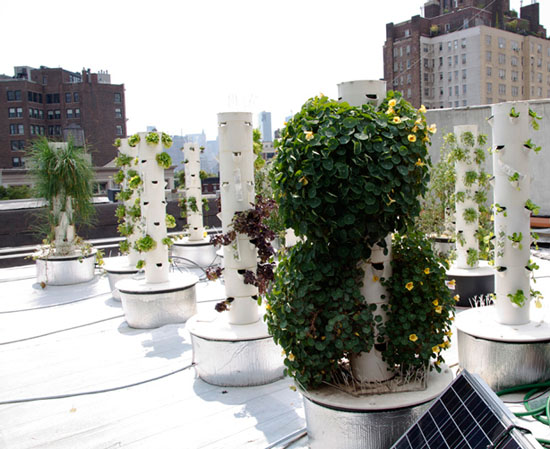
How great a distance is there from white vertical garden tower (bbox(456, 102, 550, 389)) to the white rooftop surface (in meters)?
0.54

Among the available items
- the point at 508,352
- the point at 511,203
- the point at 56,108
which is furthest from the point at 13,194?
the point at 56,108

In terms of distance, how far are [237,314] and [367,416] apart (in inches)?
75.3

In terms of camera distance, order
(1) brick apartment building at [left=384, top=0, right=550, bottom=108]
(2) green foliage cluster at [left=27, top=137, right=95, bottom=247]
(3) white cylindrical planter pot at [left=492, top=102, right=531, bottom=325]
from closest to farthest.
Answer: (3) white cylindrical planter pot at [left=492, top=102, right=531, bottom=325]
(2) green foliage cluster at [left=27, top=137, right=95, bottom=247]
(1) brick apartment building at [left=384, top=0, right=550, bottom=108]

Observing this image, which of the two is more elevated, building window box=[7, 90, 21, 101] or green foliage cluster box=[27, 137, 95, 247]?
building window box=[7, 90, 21, 101]

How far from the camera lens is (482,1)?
54750mm

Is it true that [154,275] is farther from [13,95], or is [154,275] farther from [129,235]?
[13,95]

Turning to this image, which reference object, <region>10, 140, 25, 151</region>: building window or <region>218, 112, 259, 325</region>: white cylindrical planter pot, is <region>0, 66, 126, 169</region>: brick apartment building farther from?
<region>218, 112, 259, 325</region>: white cylindrical planter pot

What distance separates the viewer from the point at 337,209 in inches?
93.0

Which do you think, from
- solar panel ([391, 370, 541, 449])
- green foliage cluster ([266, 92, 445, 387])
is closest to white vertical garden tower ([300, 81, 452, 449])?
green foliage cluster ([266, 92, 445, 387])

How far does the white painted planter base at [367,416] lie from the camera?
2.38m

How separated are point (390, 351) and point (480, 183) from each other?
4317 mm

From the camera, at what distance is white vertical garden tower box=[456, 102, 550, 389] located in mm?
3381

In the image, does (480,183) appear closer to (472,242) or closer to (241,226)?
(472,242)

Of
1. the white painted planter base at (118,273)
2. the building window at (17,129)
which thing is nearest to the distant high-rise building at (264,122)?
the white painted planter base at (118,273)
